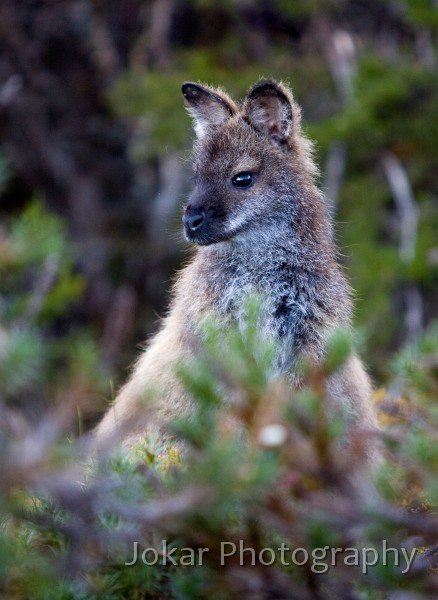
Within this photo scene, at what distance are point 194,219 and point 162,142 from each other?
226 inches

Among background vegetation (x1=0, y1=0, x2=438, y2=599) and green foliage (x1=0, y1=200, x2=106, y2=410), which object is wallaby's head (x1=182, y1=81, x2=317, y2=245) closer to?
background vegetation (x1=0, y1=0, x2=438, y2=599)

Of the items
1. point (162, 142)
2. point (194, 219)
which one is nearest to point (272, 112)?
point (194, 219)

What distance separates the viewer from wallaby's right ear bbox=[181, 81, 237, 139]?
6.67 m

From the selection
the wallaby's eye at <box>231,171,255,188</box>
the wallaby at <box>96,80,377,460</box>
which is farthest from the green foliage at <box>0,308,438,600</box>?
the wallaby's eye at <box>231,171,255,188</box>

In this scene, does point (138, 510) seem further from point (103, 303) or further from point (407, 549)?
point (103, 303)

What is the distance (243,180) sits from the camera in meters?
6.34

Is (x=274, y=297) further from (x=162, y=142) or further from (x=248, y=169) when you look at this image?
(x=162, y=142)

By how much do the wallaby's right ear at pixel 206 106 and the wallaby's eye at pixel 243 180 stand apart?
1.80ft

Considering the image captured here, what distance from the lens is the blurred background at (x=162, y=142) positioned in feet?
33.9

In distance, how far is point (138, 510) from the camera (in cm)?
292

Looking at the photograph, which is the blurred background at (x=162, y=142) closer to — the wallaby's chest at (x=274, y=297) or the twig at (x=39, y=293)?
the twig at (x=39, y=293)

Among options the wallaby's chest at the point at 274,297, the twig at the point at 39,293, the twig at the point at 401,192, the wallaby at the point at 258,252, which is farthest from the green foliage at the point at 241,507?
the twig at the point at 401,192

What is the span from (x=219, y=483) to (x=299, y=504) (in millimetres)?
621

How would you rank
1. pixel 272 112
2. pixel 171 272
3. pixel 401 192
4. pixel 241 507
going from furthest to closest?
pixel 171 272 → pixel 401 192 → pixel 272 112 → pixel 241 507
